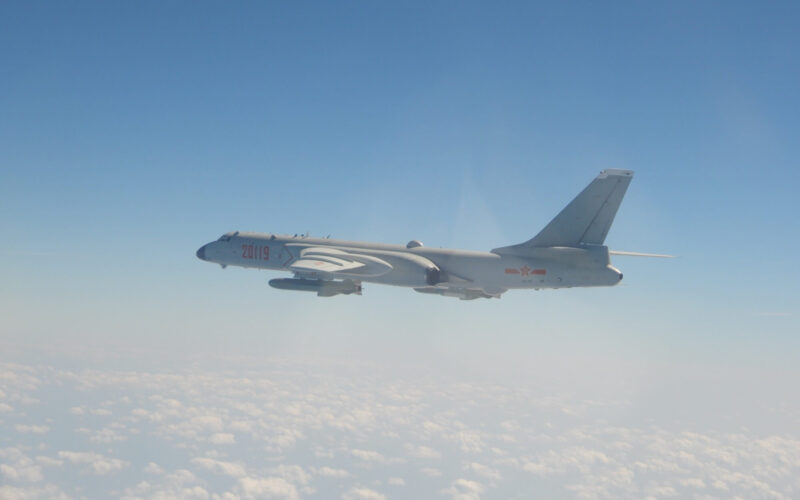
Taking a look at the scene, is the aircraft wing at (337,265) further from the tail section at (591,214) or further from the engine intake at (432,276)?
the tail section at (591,214)

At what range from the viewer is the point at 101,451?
12762 cm

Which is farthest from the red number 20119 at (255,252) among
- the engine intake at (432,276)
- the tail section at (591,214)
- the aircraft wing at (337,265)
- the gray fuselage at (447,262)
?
the tail section at (591,214)

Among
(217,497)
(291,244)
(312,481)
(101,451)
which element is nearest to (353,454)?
(312,481)

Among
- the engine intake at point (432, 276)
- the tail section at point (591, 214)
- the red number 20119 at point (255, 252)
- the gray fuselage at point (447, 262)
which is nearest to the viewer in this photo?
the tail section at point (591, 214)

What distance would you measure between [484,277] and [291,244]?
11.6m

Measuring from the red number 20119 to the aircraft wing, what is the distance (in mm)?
3204

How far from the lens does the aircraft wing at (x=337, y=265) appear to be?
23.0 m

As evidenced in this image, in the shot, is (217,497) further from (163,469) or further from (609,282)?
(609,282)

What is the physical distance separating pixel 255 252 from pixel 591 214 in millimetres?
19076

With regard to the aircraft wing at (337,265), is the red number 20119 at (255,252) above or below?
above

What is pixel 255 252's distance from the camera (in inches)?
1123

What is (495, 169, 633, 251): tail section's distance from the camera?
20594 mm

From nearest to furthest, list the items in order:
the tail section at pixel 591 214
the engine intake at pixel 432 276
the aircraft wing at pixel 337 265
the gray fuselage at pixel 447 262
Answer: the tail section at pixel 591 214 → the gray fuselage at pixel 447 262 → the aircraft wing at pixel 337 265 → the engine intake at pixel 432 276

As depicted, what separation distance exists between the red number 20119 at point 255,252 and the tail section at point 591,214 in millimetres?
16038
